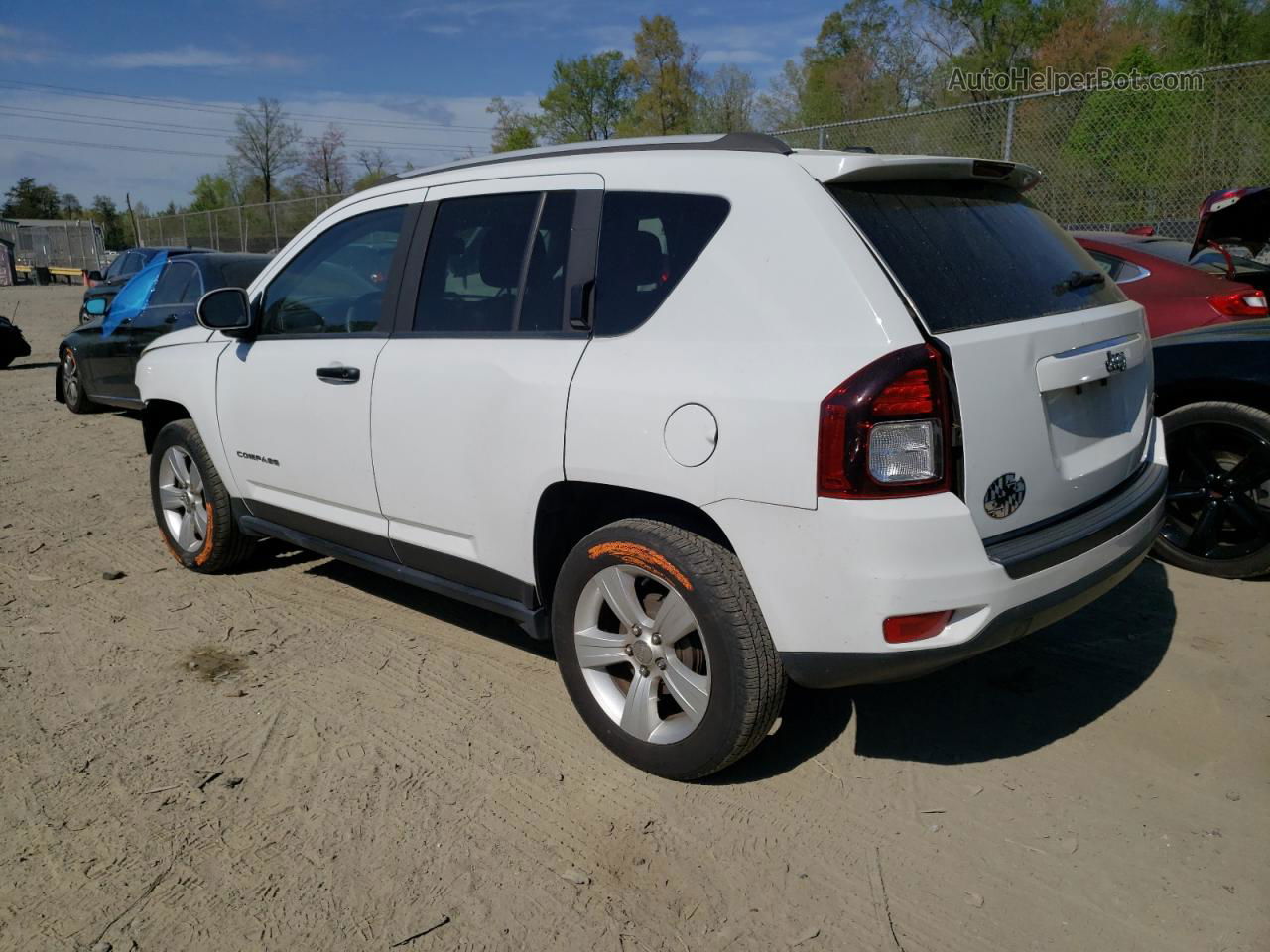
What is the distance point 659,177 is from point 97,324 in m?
8.92

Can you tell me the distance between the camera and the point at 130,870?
8.86ft

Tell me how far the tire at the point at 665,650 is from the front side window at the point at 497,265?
80 centimetres

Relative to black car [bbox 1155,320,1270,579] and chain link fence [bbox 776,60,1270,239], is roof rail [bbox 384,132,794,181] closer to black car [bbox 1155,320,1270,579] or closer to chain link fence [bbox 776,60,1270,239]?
black car [bbox 1155,320,1270,579]

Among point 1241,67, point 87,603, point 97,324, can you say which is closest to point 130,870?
point 87,603

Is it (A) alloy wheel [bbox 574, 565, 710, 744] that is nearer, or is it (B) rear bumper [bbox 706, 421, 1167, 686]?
(B) rear bumper [bbox 706, 421, 1167, 686]

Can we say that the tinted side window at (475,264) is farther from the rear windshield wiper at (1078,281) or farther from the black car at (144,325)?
the black car at (144,325)

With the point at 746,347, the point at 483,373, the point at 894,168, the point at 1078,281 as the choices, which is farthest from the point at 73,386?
the point at 1078,281

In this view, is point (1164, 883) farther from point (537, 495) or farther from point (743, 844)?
point (537, 495)

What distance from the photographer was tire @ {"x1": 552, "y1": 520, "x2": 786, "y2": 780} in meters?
2.75

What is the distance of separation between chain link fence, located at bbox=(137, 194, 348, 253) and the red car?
19.6 meters

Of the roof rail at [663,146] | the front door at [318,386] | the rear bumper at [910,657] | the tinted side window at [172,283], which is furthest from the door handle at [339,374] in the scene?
the tinted side window at [172,283]

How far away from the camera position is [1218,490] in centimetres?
457

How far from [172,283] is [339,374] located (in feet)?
21.4

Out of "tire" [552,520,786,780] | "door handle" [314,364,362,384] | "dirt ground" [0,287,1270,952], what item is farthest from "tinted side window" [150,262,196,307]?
"tire" [552,520,786,780]
